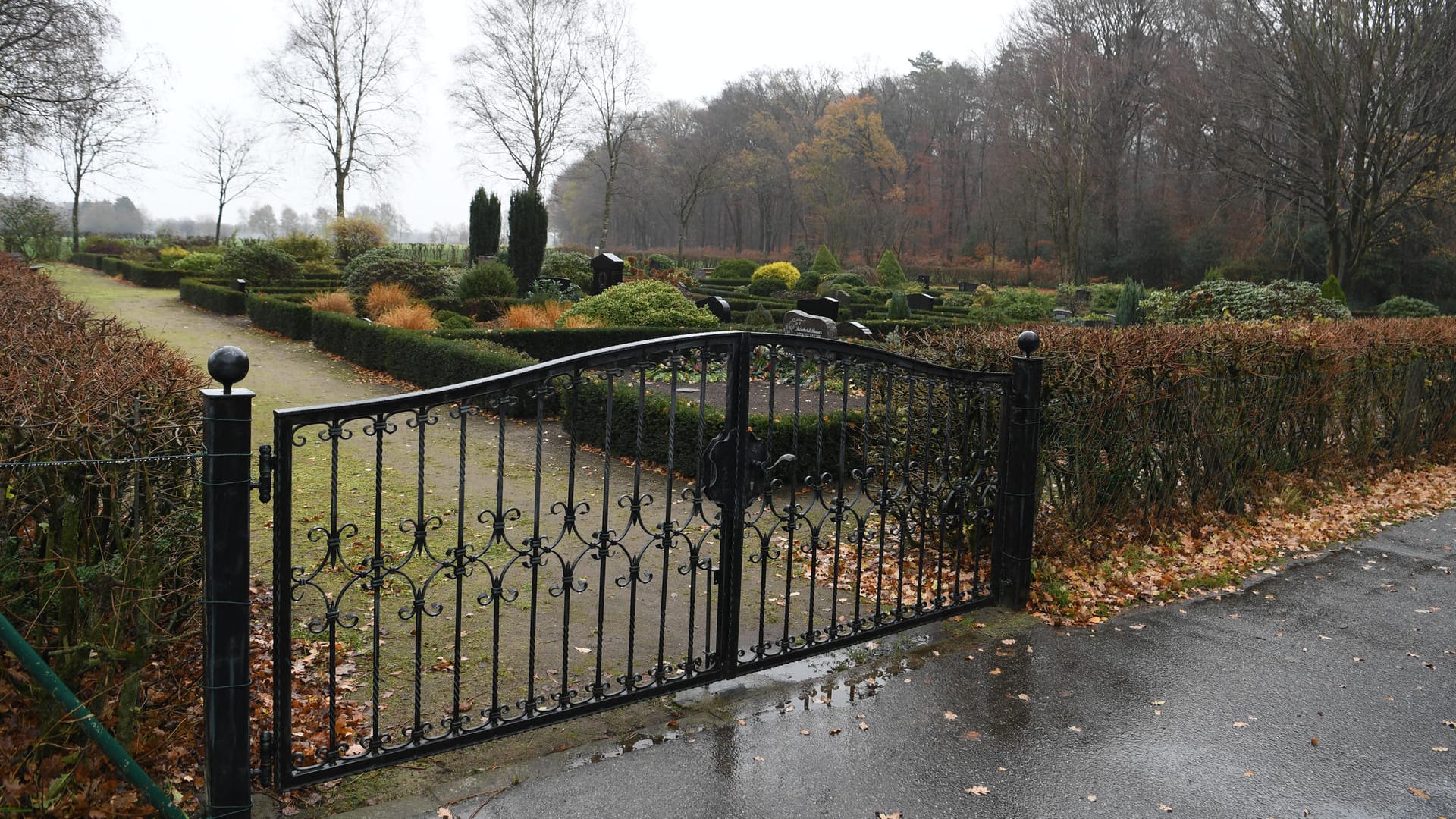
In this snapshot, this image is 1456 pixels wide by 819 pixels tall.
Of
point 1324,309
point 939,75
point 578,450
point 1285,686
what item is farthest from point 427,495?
point 939,75

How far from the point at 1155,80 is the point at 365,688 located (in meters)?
46.0

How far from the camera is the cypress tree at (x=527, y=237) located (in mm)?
26922

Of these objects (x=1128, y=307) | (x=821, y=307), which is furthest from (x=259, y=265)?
(x=1128, y=307)

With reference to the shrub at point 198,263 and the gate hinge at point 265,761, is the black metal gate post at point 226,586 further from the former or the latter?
the shrub at point 198,263

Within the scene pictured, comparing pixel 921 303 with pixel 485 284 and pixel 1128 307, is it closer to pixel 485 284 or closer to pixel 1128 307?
pixel 1128 307

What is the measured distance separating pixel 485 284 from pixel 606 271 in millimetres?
3619

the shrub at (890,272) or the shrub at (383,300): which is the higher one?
the shrub at (890,272)

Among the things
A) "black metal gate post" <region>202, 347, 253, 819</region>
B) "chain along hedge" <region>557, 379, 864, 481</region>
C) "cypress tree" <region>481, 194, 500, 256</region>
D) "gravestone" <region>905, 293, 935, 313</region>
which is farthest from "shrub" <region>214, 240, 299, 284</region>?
"black metal gate post" <region>202, 347, 253, 819</region>

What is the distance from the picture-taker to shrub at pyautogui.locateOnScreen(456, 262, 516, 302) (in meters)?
21.3

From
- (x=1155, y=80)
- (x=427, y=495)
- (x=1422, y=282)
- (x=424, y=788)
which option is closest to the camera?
(x=424, y=788)

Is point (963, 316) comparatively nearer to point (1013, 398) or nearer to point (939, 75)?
point (1013, 398)

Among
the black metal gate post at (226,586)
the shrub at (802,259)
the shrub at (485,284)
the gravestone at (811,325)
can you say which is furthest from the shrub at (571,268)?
the black metal gate post at (226,586)

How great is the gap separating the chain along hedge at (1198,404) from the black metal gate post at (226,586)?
432 cm

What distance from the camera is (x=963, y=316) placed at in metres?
25.9
